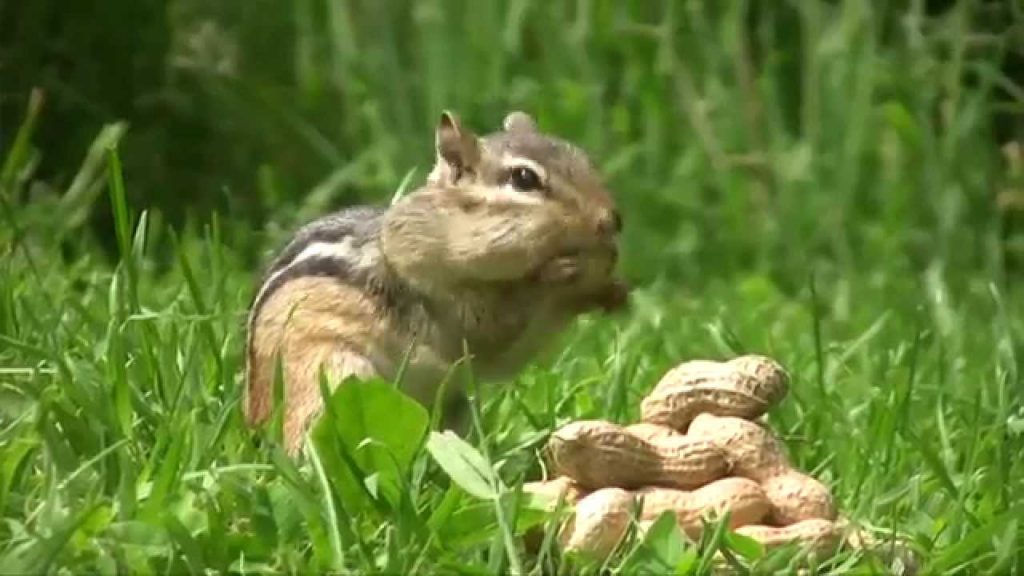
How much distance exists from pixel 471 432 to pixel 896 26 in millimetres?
3749

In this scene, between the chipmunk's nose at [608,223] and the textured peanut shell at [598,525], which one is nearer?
the textured peanut shell at [598,525]

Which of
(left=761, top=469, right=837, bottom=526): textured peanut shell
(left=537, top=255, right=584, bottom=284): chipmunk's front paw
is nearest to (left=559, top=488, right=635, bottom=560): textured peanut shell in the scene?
(left=761, top=469, right=837, bottom=526): textured peanut shell

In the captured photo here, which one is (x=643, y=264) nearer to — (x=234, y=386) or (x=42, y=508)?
(x=234, y=386)

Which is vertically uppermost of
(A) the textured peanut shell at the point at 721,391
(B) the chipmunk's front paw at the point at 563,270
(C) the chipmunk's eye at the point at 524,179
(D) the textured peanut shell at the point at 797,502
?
(C) the chipmunk's eye at the point at 524,179

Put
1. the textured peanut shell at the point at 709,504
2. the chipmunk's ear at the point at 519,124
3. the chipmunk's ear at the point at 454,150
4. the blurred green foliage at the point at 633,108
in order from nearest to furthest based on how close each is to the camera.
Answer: the textured peanut shell at the point at 709,504
the chipmunk's ear at the point at 454,150
the chipmunk's ear at the point at 519,124
the blurred green foliage at the point at 633,108

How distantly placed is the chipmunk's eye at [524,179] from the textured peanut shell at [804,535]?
63 cm

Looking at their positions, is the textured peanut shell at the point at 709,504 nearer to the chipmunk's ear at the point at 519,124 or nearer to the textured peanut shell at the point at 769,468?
the textured peanut shell at the point at 769,468

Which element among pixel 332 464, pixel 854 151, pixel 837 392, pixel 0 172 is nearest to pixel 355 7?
pixel 854 151

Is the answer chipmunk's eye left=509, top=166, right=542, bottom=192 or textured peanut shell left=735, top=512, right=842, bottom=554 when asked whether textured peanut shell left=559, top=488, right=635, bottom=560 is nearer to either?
textured peanut shell left=735, top=512, right=842, bottom=554

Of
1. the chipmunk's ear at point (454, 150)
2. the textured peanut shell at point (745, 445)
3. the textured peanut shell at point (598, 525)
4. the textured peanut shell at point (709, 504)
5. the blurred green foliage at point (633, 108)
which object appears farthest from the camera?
the blurred green foliage at point (633, 108)

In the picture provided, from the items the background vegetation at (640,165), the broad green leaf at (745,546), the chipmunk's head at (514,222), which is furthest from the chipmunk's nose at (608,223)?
the broad green leaf at (745,546)

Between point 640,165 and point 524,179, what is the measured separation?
10.9ft

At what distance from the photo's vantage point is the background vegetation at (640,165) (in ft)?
11.6

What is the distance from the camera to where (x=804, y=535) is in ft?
8.52
